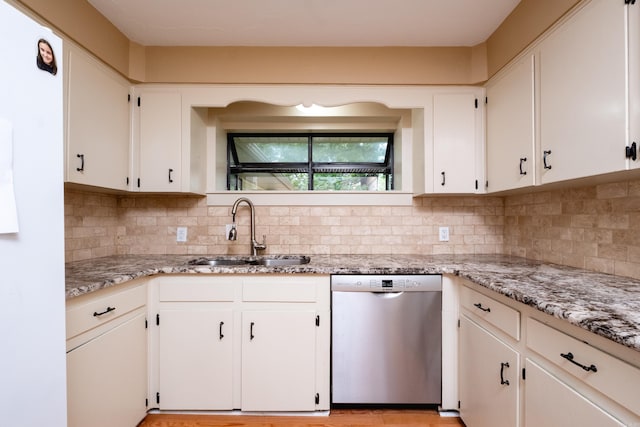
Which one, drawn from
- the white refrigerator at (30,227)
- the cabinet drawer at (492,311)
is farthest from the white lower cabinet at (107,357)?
the cabinet drawer at (492,311)

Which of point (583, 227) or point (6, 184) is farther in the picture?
point (583, 227)

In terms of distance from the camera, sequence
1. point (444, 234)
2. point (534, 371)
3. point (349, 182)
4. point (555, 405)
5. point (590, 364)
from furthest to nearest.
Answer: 1. point (349, 182)
2. point (444, 234)
3. point (534, 371)
4. point (555, 405)
5. point (590, 364)

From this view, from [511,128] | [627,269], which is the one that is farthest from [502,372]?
[511,128]

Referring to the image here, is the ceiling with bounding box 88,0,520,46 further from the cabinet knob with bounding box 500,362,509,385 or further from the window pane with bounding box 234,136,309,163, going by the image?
the cabinet knob with bounding box 500,362,509,385

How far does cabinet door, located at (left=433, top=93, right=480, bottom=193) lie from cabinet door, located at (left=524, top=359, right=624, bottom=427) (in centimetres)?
125

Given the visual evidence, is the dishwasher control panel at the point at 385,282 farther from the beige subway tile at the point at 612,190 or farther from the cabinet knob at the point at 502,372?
the beige subway tile at the point at 612,190

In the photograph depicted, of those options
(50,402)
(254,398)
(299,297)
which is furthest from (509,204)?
(50,402)

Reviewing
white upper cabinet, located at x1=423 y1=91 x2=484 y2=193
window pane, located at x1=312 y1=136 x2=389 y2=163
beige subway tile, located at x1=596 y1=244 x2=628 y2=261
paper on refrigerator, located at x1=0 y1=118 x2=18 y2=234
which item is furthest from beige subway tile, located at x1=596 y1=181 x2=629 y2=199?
paper on refrigerator, located at x1=0 y1=118 x2=18 y2=234

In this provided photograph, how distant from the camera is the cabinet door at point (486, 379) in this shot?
1.24m

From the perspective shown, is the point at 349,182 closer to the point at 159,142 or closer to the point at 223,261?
the point at 223,261

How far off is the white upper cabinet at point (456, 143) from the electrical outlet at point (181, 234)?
6.18ft

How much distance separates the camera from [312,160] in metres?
2.64

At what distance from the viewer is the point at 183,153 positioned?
212 centimetres

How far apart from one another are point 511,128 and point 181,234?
2403mm
